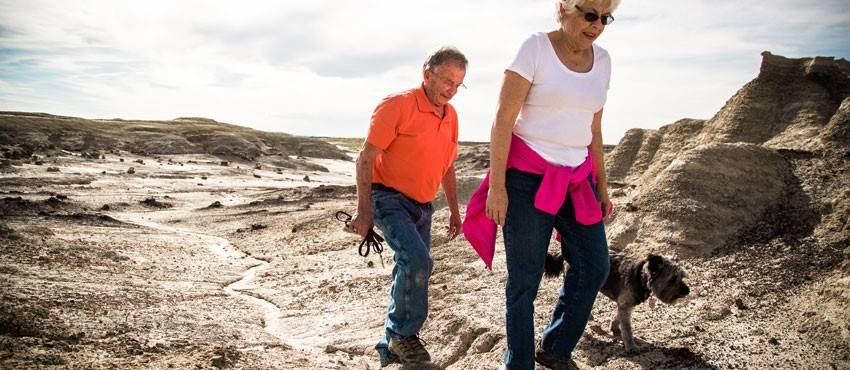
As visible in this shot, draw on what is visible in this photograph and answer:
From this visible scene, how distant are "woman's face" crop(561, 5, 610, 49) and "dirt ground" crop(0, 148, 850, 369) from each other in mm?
2169

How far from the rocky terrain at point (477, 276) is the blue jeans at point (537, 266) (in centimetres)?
87

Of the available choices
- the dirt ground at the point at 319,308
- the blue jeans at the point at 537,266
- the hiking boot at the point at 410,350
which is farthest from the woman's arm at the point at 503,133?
the dirt ground at the point at 319,308

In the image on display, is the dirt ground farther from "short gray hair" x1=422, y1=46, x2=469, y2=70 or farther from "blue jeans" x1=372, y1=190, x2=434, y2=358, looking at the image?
"short gray hair" x1=422, y1=46, x2=469, y2=70

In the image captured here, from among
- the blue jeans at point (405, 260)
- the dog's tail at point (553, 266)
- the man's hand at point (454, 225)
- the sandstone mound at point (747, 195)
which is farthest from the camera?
the sandstone mound at point (747, 195)

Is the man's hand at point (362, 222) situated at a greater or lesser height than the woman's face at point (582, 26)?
lesser

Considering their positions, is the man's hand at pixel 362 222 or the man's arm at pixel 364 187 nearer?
the man's arm at pixel 364 187

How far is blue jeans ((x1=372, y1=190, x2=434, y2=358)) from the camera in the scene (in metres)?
3.91

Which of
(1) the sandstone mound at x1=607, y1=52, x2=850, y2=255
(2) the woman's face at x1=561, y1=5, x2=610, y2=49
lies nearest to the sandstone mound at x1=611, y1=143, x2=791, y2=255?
(1) the sandstone mound at x1=607, y1=52, x2=850, y2=255

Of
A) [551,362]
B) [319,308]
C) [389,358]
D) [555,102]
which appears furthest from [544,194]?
[319,308]

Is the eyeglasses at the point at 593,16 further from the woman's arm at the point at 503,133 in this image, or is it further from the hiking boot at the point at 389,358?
the hiking boot at the point at 389,358

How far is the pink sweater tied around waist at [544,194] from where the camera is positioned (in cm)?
306

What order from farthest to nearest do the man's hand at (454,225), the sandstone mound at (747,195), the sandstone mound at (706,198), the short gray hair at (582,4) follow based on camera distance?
the sandstone mound at (706,198), the sandstone mound at (747,195), the man's hand at (454,225), the short gray hair at (582,4)

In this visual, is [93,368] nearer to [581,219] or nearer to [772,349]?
[581,219]

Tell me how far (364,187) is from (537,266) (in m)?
1.36
